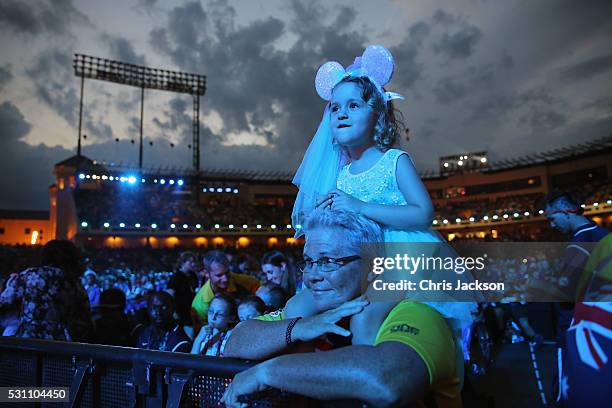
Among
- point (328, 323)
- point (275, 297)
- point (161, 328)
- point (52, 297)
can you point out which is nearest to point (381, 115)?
point (328, 323)

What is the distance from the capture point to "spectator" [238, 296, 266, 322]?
11.0 ft

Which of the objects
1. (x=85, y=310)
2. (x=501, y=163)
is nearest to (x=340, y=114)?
(x=85, y=310)

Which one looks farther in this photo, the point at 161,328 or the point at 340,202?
the point at 161,328

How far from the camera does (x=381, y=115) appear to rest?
1.97 meters

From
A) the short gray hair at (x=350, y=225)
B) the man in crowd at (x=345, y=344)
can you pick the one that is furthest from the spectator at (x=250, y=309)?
the short gray hair at (x=350, y=225)

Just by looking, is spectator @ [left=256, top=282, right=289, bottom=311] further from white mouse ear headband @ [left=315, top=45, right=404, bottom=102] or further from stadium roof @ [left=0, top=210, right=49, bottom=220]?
stadium roof @ [left=0, top=210, right=49, bottom=220]

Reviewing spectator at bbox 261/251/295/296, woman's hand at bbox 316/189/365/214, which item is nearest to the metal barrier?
woman's hand at bbox 316/189/365/214

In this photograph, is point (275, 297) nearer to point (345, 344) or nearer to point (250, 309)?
point (250, 309)

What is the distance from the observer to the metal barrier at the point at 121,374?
1385 mm

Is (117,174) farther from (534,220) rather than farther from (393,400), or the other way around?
(393,400)

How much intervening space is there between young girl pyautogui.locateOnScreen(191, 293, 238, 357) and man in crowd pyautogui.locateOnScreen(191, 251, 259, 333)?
1.95 ft

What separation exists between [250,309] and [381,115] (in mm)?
1972

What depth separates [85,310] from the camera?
3.47 m

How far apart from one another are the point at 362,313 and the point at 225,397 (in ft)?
1.49
